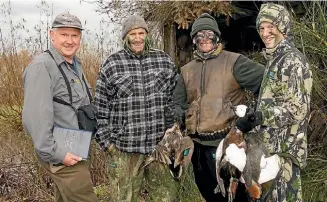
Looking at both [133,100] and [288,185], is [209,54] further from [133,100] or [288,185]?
[288,185]

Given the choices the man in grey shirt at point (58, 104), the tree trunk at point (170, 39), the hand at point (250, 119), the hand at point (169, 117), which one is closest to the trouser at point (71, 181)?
the man in grey shirt at point (58, 104)

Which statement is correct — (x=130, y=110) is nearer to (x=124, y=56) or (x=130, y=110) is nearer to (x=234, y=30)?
(x=124, y=56)

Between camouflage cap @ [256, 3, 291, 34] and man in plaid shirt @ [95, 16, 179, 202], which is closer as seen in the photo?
camouflage cap @ [256, 3, 291, 34]

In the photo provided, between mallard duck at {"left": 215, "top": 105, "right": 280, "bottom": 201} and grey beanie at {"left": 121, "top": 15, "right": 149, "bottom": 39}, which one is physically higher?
grey beanie at {"left": 121, "top": 15, "right": 149, "bottom": 39}

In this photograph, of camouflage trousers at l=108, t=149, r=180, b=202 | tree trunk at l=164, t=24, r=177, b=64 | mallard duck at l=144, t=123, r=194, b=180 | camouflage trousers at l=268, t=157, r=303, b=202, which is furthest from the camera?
tree trunk at l=164, t=24, r=177, b=64

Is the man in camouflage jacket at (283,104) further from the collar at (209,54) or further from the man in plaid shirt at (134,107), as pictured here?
the man in plaid shirt at (134,107)

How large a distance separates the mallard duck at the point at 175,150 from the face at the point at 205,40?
28.6 inches

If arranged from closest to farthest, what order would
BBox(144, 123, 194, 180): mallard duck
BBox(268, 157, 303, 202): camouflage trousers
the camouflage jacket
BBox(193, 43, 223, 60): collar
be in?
1. the camouflage jacket
2. BBox(268, 157, 303, 202): camouflage trousers
3. BBox(144, 123, 194, 180): mallard duck
4. BBox(193, 43, 223, 60): collar

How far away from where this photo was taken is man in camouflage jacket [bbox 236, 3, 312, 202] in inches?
145

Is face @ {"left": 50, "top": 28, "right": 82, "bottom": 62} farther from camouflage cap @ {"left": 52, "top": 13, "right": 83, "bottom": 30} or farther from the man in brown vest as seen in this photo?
the man in brown vest

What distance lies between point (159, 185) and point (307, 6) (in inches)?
110

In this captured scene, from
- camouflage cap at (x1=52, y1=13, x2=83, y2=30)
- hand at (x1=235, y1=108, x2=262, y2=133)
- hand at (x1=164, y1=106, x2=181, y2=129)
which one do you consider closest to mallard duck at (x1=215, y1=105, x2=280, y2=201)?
hand at (x1=235, y1=108, x2=262, y2=133)

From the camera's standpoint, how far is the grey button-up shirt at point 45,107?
384 centimetres

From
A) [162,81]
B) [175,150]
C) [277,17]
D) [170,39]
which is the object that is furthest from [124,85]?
[170,39]
